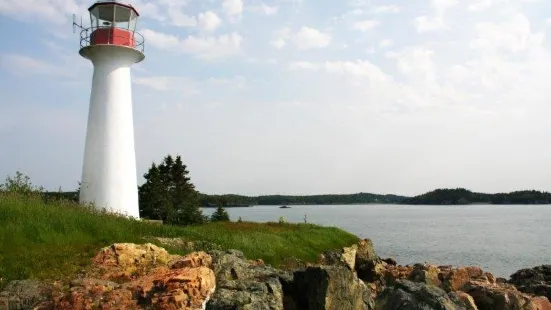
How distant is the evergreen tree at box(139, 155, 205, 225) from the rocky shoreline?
89.9 ft

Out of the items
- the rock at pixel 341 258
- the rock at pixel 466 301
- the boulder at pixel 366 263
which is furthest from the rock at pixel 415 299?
the rock at pixel 341 258

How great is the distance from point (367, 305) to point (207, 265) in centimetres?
388

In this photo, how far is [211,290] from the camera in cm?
1045

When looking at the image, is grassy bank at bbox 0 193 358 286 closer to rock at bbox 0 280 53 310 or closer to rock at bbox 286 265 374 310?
rock at bbox 0 280 53 310

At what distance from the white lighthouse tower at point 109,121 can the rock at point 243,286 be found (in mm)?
12233

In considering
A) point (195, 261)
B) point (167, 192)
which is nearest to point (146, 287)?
point (195, 261)

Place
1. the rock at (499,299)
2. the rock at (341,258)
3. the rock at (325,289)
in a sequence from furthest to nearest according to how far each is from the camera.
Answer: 1. the rock at (341,258)
2. the rock at (499,299)
3. the rock at (325,289)

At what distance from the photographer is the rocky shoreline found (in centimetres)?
977

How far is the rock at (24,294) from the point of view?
1012cm

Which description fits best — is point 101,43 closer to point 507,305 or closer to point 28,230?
point 28,230

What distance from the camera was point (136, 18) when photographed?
83.3 feet

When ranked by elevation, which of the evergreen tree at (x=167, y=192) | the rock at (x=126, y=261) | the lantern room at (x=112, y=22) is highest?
the lantern room at (x=112, y=22)

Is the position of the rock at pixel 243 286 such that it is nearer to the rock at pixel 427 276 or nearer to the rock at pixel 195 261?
the rock at pixel 195 261

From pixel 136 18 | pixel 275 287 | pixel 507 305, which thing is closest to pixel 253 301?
pixel 275 287
